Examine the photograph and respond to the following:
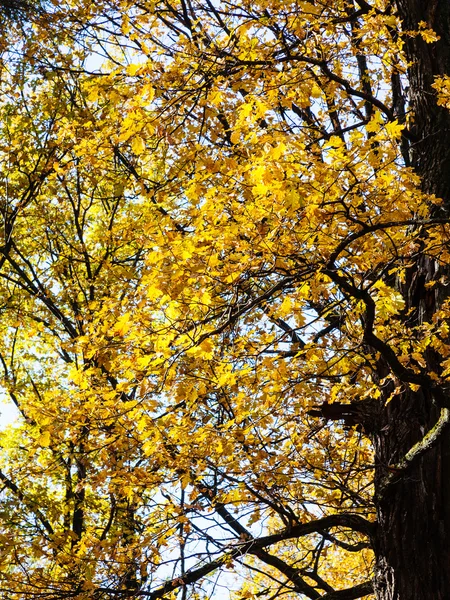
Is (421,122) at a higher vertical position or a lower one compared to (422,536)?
higher

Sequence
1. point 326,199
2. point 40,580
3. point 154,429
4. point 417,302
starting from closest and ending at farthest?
point 326,199
point 154,429
point 40,580
point 417,302

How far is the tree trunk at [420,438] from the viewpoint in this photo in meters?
5.18

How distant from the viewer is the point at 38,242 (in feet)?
37.9

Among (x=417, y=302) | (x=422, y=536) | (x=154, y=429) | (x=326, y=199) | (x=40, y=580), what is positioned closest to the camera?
(x=326, y=199)

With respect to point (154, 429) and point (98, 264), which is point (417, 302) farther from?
A: point (98, 264)

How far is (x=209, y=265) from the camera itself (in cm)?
395

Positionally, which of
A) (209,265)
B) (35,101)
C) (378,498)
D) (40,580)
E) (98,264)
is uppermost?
(35,101)

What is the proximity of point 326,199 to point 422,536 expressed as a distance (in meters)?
2.95

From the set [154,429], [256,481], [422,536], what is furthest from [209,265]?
[422,536]

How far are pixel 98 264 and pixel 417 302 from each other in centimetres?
697

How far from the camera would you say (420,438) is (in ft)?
18.8

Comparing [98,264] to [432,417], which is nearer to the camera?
[432,417]

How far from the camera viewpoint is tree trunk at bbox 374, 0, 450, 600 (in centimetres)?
518

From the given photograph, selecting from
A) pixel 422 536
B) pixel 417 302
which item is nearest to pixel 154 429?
pixel 422 536
